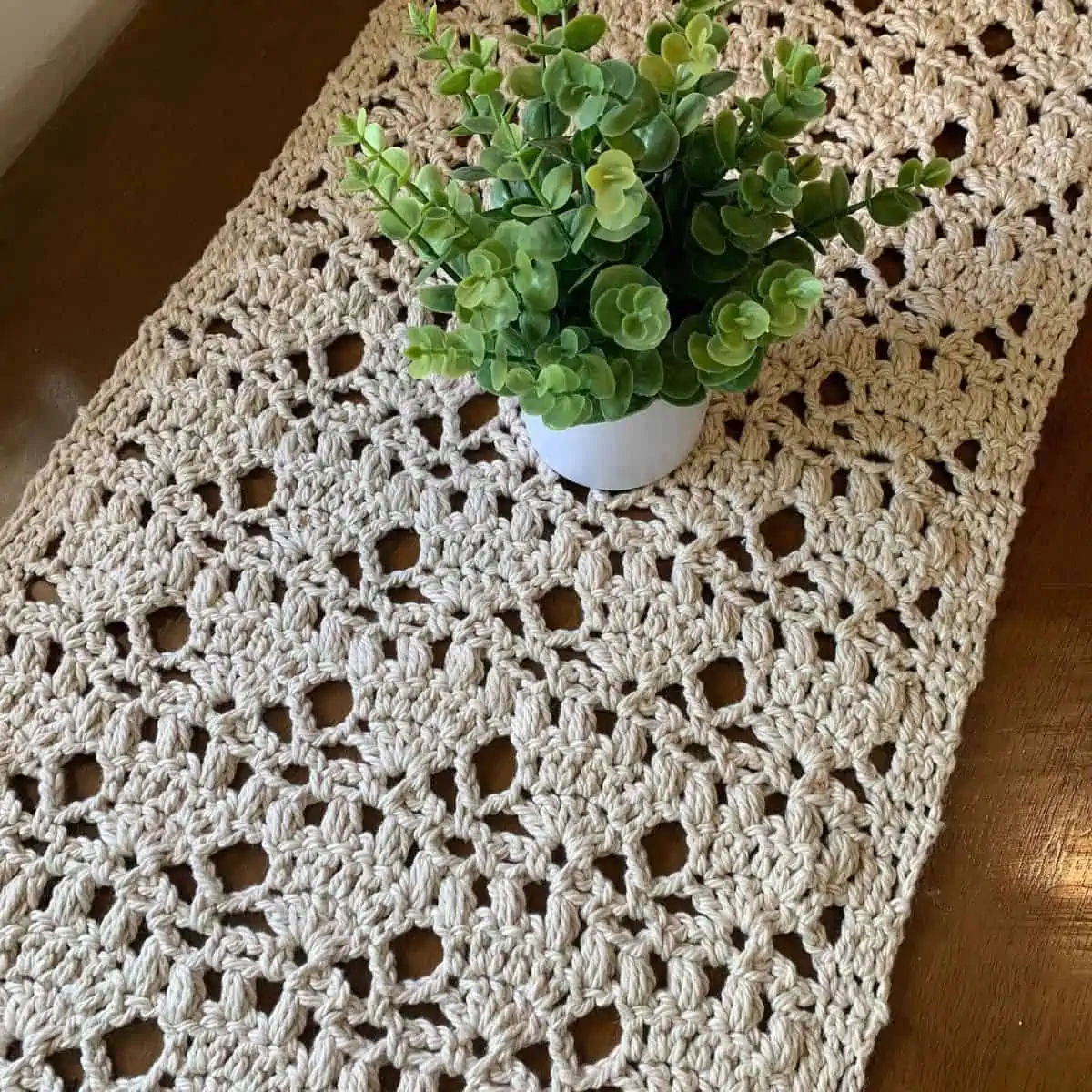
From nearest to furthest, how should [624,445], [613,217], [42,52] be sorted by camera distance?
[613,217] → [624,445] → [42,52]

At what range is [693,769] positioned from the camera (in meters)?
0.65

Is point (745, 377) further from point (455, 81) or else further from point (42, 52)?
point (42, 52)

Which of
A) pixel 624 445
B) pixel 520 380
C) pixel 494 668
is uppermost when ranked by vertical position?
pixel 520 380

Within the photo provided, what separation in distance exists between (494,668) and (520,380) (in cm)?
22

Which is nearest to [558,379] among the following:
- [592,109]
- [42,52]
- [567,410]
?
[567,410]

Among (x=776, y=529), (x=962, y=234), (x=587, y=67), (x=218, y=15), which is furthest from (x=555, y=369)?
(x=218, y=15)

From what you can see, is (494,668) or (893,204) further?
(494,668)

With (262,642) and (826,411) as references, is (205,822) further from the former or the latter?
(826,411)

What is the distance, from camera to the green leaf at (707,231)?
523 mm

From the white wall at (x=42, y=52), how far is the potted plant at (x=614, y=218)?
1.59 feet

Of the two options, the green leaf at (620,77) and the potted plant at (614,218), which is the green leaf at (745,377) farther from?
the green leaf at (620,77)

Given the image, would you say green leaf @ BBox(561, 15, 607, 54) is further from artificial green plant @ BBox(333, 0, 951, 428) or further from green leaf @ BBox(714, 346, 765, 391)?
green leaf @ BBox(714, 346, 765, 391)

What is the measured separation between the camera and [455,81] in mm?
497

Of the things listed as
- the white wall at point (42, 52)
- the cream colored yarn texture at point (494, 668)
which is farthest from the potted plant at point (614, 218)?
the white wall at point (42, 52)
